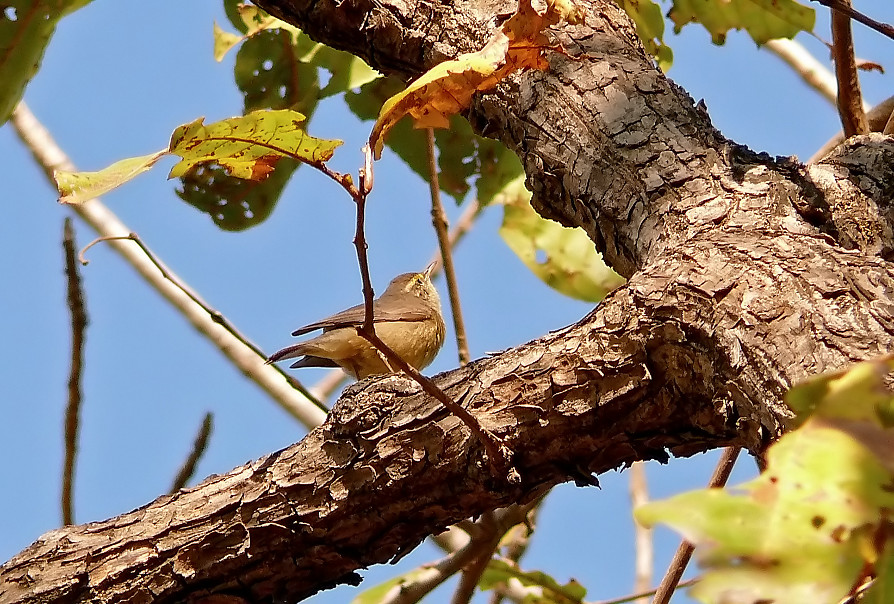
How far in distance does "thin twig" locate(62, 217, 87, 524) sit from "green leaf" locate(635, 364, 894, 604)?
6.24ft

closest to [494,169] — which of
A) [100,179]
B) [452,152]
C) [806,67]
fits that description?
[452,152]

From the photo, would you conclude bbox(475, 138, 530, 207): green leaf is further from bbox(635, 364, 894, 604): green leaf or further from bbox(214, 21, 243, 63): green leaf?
bbox(635, 364, 894, 604): green leaf

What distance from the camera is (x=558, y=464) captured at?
5.17 ft

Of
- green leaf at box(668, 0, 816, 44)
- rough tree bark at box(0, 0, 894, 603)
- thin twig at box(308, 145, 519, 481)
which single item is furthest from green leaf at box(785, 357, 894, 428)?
green leaf at box(668, 0, 816, 44)

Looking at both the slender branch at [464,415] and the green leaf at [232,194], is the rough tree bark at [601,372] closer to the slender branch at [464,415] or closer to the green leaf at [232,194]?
the slender branch at [464,415]

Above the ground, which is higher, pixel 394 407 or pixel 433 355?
pixel 433 355

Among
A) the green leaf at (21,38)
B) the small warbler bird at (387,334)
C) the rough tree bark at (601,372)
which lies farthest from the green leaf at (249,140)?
the small warbler bird at (387,334)

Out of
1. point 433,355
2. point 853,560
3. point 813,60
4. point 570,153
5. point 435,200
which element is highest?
point 813,60

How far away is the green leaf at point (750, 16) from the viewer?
2.52 meters

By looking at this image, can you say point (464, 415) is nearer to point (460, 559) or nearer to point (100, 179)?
point (100, 179)

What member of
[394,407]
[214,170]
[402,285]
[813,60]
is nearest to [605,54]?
[394,407]

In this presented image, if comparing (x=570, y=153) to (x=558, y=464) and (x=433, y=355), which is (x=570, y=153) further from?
(x=433, y=355)

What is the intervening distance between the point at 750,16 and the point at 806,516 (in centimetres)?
224

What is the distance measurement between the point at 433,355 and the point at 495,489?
9.53 ft
